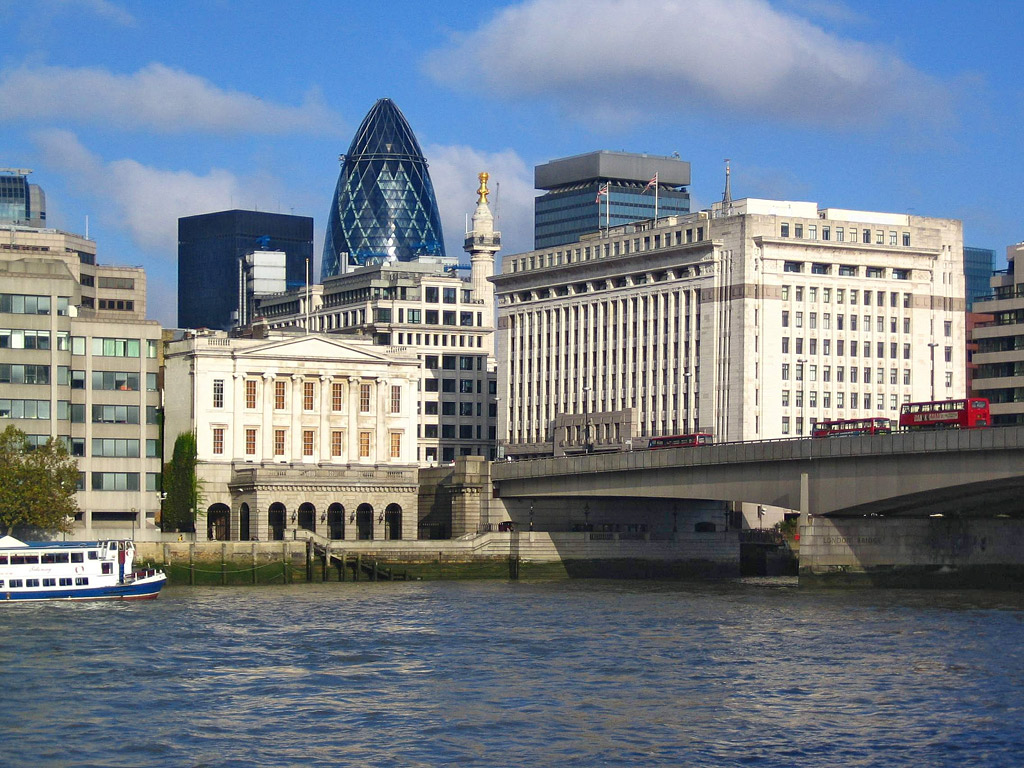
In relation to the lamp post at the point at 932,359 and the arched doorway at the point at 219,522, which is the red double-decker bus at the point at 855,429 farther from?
the arched doorway at the point at 219,522

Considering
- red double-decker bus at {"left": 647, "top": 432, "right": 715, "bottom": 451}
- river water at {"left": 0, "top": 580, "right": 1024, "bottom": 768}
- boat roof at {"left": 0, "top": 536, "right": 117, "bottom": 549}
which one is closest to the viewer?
river water at {"left": 0, "top": 580, "right": 1024, "bottom": 768}

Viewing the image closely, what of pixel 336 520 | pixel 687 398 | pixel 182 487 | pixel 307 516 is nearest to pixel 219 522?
pixel 182 487

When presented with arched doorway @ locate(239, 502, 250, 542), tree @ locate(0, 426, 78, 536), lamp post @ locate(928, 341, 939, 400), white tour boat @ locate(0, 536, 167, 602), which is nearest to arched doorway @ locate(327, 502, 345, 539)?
arched doorway @ locate(239, 502, 250, 542)

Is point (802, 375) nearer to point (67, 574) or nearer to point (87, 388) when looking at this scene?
point (87, 388)

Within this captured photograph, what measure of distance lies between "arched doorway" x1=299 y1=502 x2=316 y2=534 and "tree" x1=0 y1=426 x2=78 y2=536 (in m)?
25.4

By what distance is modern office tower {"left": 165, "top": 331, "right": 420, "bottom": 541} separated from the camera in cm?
15975

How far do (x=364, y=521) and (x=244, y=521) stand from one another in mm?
10666

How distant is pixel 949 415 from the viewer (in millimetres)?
132250

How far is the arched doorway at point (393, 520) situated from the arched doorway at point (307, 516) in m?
7.42

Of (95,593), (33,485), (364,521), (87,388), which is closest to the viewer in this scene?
(95,593)

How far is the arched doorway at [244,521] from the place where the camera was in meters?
159

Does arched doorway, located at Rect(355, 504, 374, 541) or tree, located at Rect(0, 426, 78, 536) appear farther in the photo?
arched doorway, located at Rect(355, 504, 374, 541)

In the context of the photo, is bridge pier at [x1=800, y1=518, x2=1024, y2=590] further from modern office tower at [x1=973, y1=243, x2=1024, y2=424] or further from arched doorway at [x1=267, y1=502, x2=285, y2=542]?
modern office tower at [x1=973, y1=243, x2=1024, y2=424]

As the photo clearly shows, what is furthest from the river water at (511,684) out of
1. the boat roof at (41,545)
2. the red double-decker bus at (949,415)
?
the red double-decker bus at (949,415)
